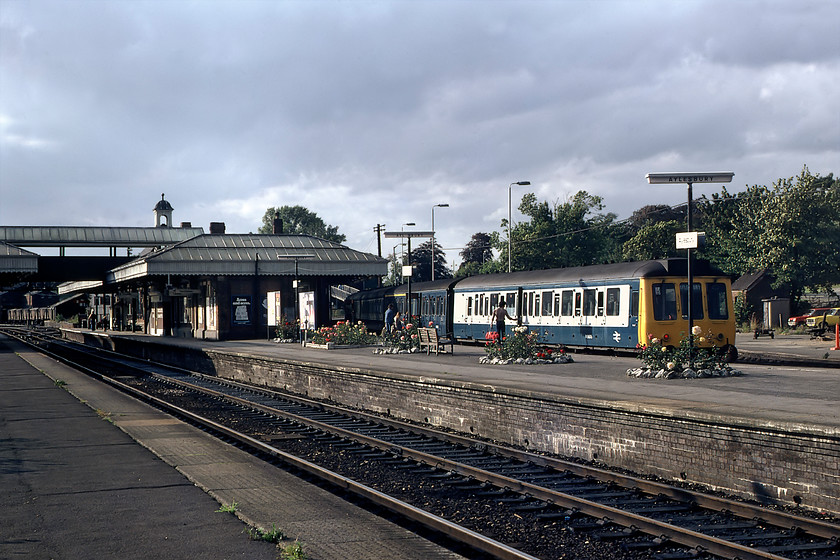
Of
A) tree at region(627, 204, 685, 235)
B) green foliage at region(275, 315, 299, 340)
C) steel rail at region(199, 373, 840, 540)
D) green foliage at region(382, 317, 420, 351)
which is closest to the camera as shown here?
steel rail at region(199, 373, 840, 540)

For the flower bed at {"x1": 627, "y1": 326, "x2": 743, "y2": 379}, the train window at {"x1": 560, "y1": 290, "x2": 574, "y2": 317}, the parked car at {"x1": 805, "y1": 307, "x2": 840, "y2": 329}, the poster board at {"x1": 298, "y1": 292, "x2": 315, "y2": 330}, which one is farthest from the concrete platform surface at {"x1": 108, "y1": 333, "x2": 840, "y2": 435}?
the parked car at {"x1": 805, "y1": 307, "x2": 840, "y2": 329}

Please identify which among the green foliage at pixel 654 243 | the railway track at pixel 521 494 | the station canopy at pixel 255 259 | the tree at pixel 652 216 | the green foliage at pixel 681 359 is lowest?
the railway track at pixel 521 494

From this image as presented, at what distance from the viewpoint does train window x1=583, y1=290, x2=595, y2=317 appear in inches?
1049

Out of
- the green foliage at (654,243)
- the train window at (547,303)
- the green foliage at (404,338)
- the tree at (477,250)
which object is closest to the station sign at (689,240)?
the green foliage at (404,338)

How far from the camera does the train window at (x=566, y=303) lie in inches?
1101

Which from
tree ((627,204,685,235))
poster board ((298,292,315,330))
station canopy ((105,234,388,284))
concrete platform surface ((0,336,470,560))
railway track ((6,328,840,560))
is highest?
tree ((627,204,685,235))

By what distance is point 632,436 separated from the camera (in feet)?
34.9

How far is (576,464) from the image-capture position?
10586mm

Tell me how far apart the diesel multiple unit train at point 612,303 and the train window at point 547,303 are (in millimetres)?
33

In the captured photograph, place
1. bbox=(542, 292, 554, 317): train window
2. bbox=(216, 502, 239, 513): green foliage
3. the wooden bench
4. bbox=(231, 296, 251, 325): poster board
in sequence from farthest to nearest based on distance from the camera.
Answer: bbox=(231, 296, 251, 325): poster board < bbox=(542, 292, 554, 317): train window < the wooden bench < bbox=(216, 502, 239, 513): green foliage

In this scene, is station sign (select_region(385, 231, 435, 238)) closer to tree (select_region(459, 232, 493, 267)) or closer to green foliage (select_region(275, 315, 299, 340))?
green foliage (select_region(275, 315, 299, 340))

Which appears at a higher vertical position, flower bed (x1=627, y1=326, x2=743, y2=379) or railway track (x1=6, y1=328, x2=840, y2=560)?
flower bed (x1=627, y1=326, x2=743, y2=379)

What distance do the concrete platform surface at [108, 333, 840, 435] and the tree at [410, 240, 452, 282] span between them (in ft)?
265

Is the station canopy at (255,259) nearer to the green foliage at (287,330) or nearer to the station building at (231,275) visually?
the station building at (231,275)
